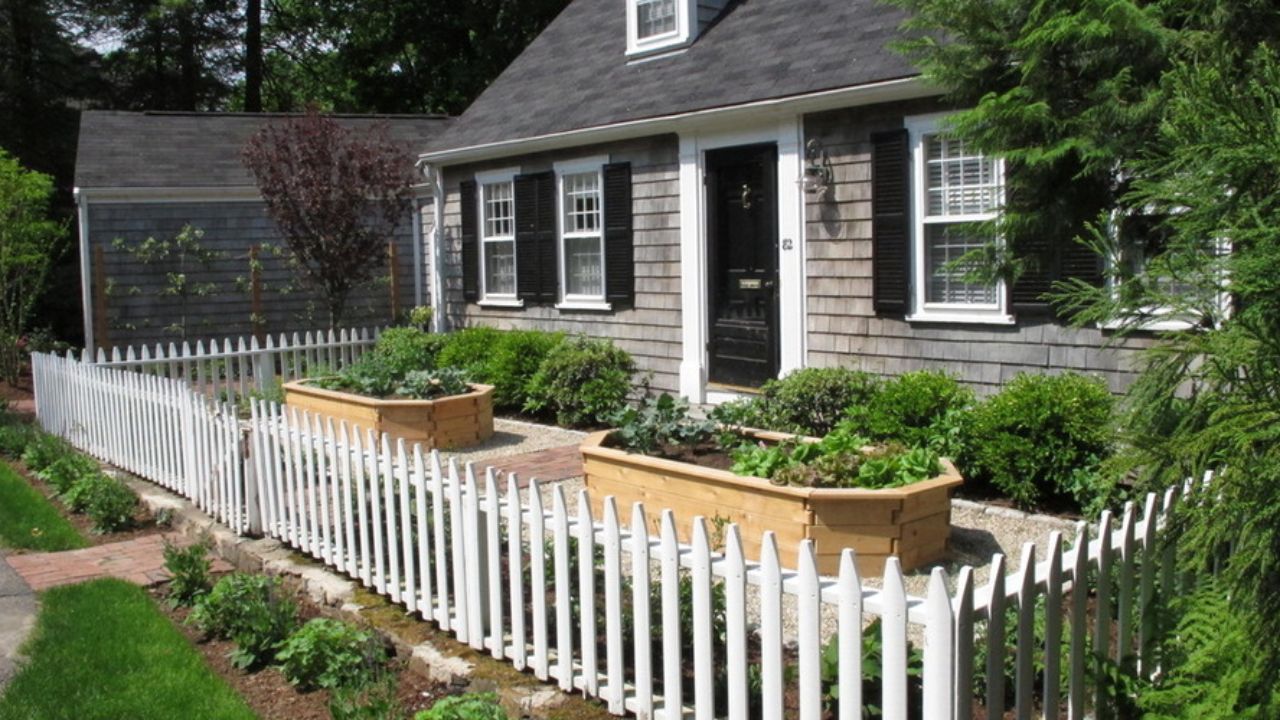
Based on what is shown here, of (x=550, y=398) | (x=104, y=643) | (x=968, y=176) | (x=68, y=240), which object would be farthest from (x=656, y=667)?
(x=68, y=240)

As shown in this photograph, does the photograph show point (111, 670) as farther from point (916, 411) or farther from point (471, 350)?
point (471, 350)

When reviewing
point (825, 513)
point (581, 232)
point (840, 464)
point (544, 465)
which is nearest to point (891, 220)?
point (544, 465)

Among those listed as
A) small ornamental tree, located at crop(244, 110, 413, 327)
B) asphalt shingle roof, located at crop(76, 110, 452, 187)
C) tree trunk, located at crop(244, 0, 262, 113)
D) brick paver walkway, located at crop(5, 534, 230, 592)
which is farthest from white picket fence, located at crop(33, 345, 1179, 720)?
tree trunk, located at crop(244, 0, 262, 113)

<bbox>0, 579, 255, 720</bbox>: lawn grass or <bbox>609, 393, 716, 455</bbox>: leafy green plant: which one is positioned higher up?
<bbox>609, 393, 716, 455</bbox>: leafy green plant

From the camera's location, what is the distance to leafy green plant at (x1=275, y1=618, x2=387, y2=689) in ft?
15.0

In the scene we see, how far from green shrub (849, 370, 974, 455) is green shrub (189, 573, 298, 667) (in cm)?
396

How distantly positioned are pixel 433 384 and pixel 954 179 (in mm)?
4664

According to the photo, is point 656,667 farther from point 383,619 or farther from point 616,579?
point 383,619

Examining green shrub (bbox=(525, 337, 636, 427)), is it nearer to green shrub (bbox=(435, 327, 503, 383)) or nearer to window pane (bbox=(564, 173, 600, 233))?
green shrub (bbox=(435, 327, 503, 383))

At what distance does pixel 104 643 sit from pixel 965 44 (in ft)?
16.6

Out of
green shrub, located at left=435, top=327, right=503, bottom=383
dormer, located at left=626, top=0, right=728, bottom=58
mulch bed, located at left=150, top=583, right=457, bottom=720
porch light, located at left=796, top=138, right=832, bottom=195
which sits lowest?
mulch bed, located at left=150, top=583, right=457, bottom=720

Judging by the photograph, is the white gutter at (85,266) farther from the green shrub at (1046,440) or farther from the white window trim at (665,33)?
the green shrub at (1046,440)

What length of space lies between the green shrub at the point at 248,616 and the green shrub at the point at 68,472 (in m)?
3.42

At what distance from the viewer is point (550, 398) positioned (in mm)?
10781
